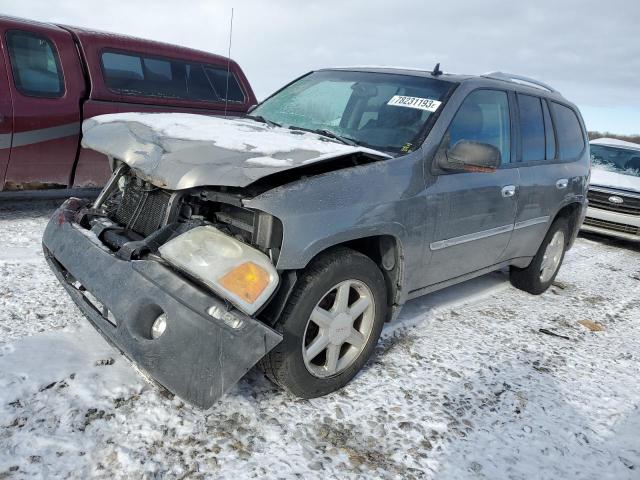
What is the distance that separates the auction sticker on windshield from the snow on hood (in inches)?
239

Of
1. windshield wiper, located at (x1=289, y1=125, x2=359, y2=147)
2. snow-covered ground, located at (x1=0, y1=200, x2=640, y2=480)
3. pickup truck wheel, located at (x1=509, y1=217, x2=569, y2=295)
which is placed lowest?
snow-covered ground, located at (x1=0, y1=200, x2=640, y2=480)

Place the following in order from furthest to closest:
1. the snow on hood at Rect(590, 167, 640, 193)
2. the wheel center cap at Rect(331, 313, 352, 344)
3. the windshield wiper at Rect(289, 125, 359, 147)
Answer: the snow on hood at Rect(590, 167, 640, 193) → the windshield wiper at Rect(289, 125, 359, 147) → the wheel center cap at Rect(331, 313, 352, 344)

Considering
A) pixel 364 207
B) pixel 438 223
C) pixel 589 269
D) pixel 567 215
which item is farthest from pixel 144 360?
pixel 589 269

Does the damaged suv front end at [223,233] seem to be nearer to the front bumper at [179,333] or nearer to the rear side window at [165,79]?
the front bumper at [179,333]

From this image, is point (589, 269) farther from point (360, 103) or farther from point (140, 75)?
point (140, 75)

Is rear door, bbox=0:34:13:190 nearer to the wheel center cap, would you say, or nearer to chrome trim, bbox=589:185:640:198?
the wheel center cap

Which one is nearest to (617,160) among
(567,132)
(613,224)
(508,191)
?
(613,224)

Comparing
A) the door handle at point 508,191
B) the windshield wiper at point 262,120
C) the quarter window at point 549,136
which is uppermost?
the quarter window at point 549,136

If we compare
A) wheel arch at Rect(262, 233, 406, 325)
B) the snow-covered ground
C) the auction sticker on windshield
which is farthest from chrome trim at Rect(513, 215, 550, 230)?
wheel arch at Rect(262, 233, 406, 325)

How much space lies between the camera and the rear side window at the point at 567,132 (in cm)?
439

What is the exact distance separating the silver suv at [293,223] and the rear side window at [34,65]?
7.53 feet

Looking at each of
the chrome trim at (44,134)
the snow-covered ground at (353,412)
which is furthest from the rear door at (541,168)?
the chrome trim at (44,134)

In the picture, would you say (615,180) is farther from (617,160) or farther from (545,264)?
(545,264)

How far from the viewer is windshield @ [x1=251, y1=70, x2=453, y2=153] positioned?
3039mm
